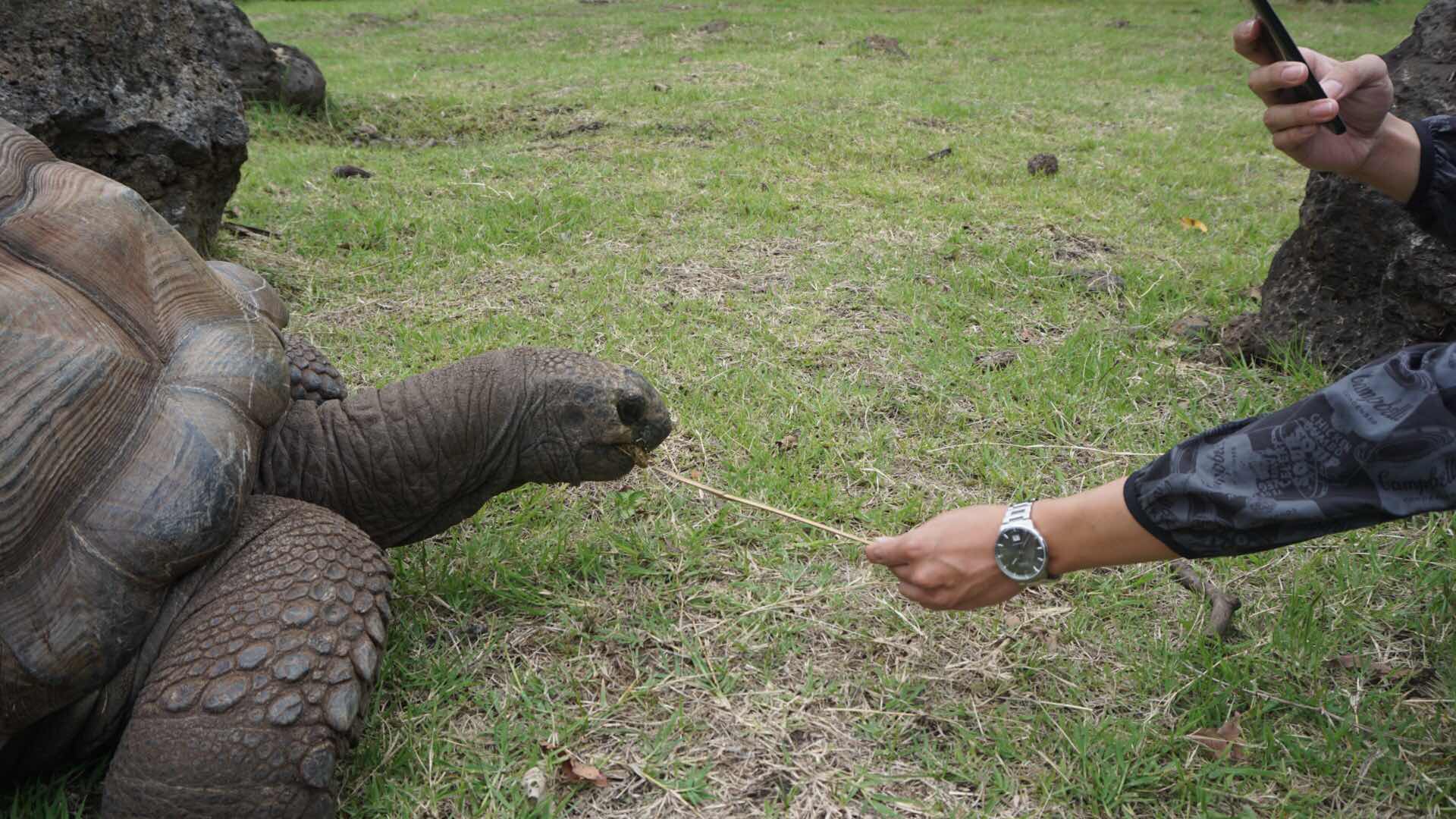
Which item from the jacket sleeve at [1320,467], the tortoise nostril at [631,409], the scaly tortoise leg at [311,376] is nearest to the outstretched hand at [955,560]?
the jacket sleeve at [1320,467]

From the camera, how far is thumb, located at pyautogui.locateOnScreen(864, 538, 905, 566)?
1558mm

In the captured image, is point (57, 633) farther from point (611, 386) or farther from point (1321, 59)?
point (1321, 59)

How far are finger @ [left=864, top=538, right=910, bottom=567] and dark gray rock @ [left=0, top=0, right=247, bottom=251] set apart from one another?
2.85 meters

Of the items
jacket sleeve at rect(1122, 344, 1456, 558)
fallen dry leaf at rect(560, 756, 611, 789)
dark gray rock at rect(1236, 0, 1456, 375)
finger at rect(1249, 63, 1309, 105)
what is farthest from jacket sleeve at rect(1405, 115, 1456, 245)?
fallen dry leaf at rect(560, 756, 611, 789)

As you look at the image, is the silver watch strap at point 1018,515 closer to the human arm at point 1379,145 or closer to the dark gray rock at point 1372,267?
the human arm at point 1379,145

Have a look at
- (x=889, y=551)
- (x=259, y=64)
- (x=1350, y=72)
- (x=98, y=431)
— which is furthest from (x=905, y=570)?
(x=259, y=64)

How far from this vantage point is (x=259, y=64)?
543 centimetres

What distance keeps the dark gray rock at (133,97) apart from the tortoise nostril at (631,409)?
87.2 inches

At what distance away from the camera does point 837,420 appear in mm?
2742

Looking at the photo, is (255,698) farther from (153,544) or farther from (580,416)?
(580,416)

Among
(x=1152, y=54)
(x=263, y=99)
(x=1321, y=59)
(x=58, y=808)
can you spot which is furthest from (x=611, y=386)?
(x=1152, y=54)

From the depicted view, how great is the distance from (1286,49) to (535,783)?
1.81 m

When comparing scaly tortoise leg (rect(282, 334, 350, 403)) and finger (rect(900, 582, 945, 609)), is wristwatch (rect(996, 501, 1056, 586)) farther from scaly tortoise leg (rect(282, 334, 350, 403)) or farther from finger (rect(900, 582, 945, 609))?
scaly tortoise leg (rect(282, 334, 350, 403))

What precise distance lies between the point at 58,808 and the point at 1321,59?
2.67 m
